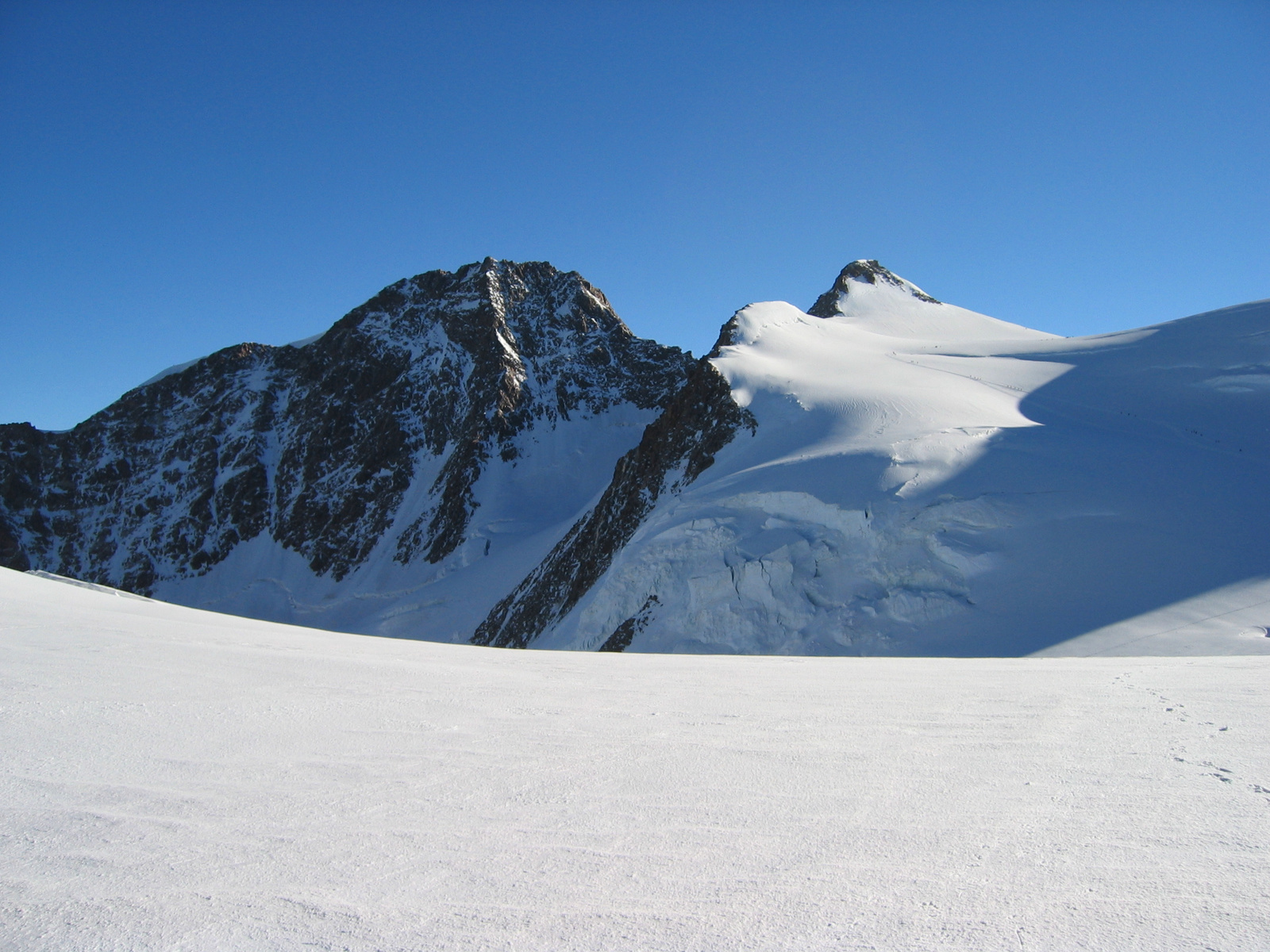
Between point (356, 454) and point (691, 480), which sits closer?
point (691, 480)

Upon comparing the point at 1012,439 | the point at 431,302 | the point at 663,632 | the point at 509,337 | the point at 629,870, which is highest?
the point at 431,302

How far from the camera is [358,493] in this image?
54656 mm

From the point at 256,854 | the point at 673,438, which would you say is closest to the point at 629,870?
the point at 256,854

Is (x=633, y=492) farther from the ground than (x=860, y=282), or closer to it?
closer to it

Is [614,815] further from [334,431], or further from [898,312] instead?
[334,431]

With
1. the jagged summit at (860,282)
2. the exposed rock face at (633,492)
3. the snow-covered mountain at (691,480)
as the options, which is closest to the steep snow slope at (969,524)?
the snow-covered mountain at (691,480)

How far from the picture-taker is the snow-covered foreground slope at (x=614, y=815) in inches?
88.8

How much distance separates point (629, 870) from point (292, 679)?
3.77 meters

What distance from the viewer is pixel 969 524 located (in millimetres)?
13500

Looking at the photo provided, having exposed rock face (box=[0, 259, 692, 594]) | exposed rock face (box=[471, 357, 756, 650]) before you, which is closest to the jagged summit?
exposed rock face (box=[0, 259, 692, 594])

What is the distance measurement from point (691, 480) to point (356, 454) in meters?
41.6

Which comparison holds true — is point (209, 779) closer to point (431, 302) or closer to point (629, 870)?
point (629, 870)

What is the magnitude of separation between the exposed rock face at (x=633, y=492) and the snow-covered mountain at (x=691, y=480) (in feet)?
0.54

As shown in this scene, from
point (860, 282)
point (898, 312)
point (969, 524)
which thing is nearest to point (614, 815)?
point (969, 524)
